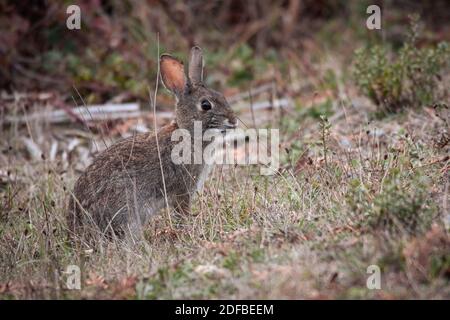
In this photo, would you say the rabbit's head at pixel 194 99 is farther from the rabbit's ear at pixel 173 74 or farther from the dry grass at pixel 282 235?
the dry grass at pixel 282 235

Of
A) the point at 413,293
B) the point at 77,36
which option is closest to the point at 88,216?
the point at 413,293

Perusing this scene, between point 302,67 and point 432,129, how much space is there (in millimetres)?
3960

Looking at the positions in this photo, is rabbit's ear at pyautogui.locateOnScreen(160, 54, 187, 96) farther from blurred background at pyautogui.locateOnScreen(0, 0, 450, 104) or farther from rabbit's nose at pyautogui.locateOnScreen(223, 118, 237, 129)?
blurred background at pyautogui.locateOnScreen(0, 0, 450, 104)

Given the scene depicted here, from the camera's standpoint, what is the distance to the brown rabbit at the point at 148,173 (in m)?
6.43

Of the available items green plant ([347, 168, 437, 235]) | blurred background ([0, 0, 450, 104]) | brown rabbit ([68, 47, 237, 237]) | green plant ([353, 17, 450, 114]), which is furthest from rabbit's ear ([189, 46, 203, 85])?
blurred background ([0, 0, 450, 104])

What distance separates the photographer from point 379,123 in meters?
8.47

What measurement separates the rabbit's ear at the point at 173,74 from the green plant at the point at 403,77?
2.41 metres

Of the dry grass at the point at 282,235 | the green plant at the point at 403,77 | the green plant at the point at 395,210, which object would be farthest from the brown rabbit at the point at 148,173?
the green plant at the point at 403,77

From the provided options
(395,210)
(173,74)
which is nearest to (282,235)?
(395,210)

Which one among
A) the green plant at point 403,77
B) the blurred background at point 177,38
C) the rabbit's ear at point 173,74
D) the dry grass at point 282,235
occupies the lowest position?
the dry grass at point 282,235

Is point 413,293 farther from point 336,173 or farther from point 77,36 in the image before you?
point 77,36

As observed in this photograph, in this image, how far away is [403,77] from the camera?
8.41 m

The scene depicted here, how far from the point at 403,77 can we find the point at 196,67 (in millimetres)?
2615

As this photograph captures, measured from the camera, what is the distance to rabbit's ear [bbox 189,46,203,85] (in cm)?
719
